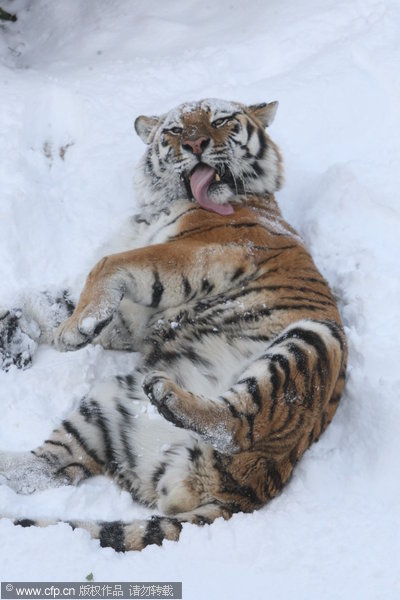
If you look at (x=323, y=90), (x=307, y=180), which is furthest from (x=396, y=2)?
(x=307, y=180)

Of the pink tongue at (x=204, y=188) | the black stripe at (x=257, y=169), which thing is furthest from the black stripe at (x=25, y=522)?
the black stripe at (x=257, y=169)

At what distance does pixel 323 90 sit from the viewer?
4312mm

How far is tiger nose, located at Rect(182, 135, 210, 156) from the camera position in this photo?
3.31 m

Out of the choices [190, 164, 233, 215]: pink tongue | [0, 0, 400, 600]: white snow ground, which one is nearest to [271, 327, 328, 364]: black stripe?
[0, 0, 400, 600]: white snow ground

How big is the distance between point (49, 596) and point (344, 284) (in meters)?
1.81

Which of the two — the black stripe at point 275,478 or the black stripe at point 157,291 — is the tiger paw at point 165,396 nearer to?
the black stripe at point 275,478

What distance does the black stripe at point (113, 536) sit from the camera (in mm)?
2425

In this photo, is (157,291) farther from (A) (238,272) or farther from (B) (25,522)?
(B) (25,522)

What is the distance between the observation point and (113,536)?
246cm

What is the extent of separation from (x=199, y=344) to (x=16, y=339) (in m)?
0.76

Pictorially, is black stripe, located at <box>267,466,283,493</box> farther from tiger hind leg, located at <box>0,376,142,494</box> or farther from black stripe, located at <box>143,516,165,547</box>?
tiger hind leg, located at <box>0,376,142,494</box>

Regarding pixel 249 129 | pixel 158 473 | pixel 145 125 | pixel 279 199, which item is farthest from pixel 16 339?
pixel 279 199

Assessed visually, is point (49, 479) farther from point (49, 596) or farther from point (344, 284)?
point (344, 284)

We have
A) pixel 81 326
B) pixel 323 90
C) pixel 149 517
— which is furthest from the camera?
pixel 323 90
